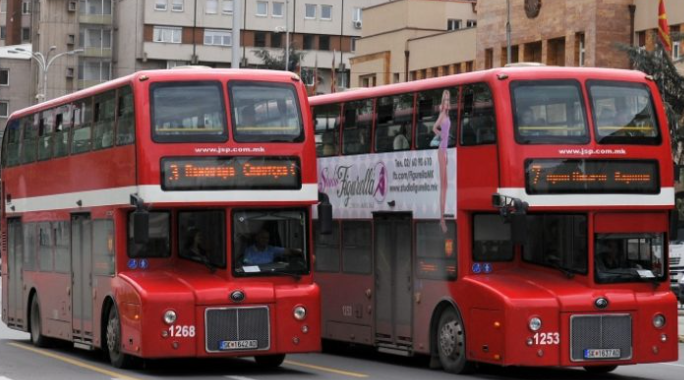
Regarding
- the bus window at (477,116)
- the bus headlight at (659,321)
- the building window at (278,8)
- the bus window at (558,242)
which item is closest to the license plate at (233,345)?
the bus window at (558,242)

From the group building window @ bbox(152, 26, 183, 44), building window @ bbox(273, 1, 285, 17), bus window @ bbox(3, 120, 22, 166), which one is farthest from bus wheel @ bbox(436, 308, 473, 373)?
building window @ bbox(273, 1, 285, 17)

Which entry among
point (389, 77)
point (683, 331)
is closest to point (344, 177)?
point (683, 331)

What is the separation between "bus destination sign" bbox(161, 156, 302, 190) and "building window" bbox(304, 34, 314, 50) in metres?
106

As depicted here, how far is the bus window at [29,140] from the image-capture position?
28047mm

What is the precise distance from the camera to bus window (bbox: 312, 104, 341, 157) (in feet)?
86.8

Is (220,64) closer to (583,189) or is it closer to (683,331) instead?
(683,331)

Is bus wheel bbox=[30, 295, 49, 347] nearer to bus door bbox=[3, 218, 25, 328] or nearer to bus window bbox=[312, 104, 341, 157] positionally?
bus door bbox=[3, 218, 25, 328]

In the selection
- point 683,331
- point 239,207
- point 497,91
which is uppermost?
point 497,91

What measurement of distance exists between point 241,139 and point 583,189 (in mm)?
4242

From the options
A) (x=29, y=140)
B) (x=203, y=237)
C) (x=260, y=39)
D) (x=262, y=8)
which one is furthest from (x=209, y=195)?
(x=262, y=8)

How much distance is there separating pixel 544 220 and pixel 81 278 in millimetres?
7218

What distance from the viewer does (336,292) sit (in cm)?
2625

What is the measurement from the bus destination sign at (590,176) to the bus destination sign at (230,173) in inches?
121

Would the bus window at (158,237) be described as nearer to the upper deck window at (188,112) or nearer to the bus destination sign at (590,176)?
the upper deck window at (188,112)
